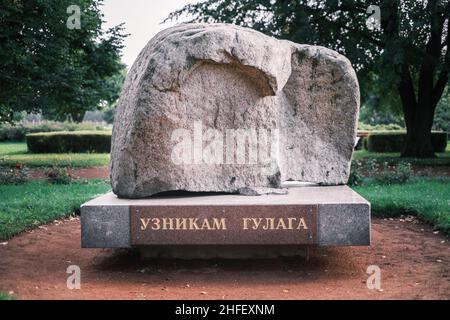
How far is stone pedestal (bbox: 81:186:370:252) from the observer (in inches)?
216

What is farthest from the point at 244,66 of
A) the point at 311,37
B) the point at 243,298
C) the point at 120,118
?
the point at 311,37

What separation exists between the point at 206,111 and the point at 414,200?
194 inches

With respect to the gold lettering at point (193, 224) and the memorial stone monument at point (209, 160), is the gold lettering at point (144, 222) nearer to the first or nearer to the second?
the memorial stone monument at point (209, 160)

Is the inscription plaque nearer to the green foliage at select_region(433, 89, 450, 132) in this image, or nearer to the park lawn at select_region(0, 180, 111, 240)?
the park lawn at select_region(0, 180, 111, 240)

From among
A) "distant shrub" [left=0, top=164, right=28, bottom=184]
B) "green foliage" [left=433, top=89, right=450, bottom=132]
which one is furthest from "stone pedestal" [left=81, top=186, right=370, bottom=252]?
"green foliage" [left=433, top=89, right=450, bottom=132]

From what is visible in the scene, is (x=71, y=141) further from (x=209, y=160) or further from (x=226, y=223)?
(x=226, y=223)

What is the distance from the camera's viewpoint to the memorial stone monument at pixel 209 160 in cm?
549

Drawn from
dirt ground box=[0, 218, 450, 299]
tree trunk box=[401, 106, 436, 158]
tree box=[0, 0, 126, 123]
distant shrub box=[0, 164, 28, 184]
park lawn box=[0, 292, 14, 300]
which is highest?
tree box=[0, 0, 126, 123]

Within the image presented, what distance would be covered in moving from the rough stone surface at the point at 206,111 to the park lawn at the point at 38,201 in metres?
2.44

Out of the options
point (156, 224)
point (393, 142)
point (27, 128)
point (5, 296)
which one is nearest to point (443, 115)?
point (393, 142)

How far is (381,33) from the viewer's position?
19.3 metres

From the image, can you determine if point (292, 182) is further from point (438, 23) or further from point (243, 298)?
point (438, 23)

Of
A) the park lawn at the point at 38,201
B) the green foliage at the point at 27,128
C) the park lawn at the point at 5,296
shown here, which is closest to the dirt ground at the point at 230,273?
the park lawn at the point at 5,296

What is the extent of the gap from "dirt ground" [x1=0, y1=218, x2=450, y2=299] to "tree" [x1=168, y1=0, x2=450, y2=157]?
36.3ft
